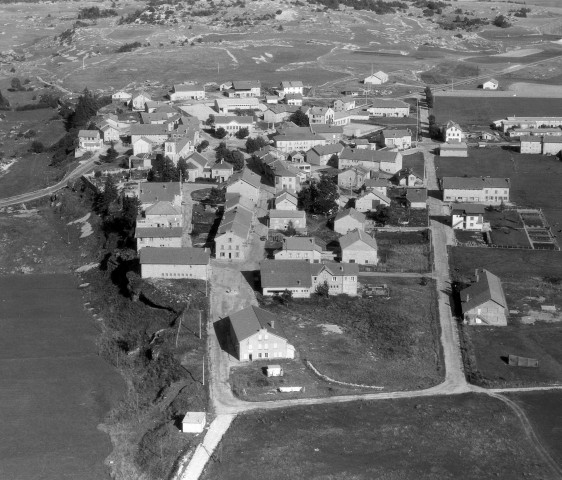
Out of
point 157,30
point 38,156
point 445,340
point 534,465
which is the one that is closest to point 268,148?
point 38,156

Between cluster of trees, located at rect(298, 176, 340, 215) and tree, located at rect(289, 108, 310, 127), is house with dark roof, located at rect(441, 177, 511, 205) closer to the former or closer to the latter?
Answer: cluster of trees, located at rect(298, 176, 340, 215)

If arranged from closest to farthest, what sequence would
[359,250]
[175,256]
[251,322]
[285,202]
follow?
[251,322], [175,256], [359,250], [285,202]

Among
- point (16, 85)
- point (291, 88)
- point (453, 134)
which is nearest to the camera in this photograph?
point (453, 134)

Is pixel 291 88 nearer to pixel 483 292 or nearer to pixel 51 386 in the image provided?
pixel 483 292

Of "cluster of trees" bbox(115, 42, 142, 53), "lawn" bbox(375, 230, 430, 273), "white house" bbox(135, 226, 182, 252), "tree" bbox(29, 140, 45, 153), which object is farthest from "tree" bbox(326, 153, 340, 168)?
"cluster of trees" bbox(115, 42, 142, 53)

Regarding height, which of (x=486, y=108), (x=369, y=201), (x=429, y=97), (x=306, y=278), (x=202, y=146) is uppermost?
(x=306, y=278)

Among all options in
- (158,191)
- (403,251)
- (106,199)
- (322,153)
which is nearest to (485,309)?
(403,251)

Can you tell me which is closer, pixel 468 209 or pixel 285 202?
pixel 468 209

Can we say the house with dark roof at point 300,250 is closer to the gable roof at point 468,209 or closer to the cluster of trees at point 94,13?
the gable roof at point 468,209
